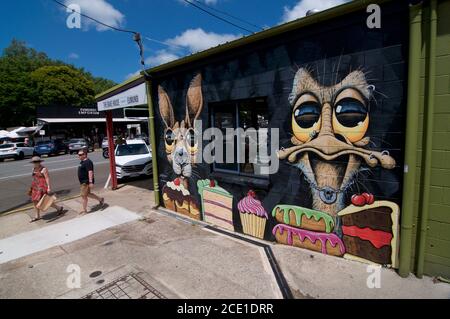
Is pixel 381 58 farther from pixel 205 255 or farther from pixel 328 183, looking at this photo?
pixel 205 255

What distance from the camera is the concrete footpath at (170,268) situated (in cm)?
339

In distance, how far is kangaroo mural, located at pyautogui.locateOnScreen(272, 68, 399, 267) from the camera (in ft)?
11.7

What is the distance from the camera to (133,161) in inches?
433

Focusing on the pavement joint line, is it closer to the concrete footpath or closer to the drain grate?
the concrete footpath

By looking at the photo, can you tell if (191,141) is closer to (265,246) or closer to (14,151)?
(265,246)

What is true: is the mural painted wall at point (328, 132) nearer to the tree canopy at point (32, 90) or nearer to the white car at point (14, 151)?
the white car at point (14, 151)

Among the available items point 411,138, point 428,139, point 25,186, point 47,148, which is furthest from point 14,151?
point 428,139

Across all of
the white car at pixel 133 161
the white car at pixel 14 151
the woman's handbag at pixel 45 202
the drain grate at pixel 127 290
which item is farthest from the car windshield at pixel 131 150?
the white car at pixel 14 151

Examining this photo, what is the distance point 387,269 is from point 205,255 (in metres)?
2.60

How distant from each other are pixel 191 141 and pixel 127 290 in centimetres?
332

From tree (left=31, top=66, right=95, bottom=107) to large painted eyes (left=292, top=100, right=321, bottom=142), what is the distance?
41446 mm

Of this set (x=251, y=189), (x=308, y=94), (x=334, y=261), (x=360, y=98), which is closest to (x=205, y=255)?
(x=251, y=189)

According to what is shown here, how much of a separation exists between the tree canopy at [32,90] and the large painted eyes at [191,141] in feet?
110
